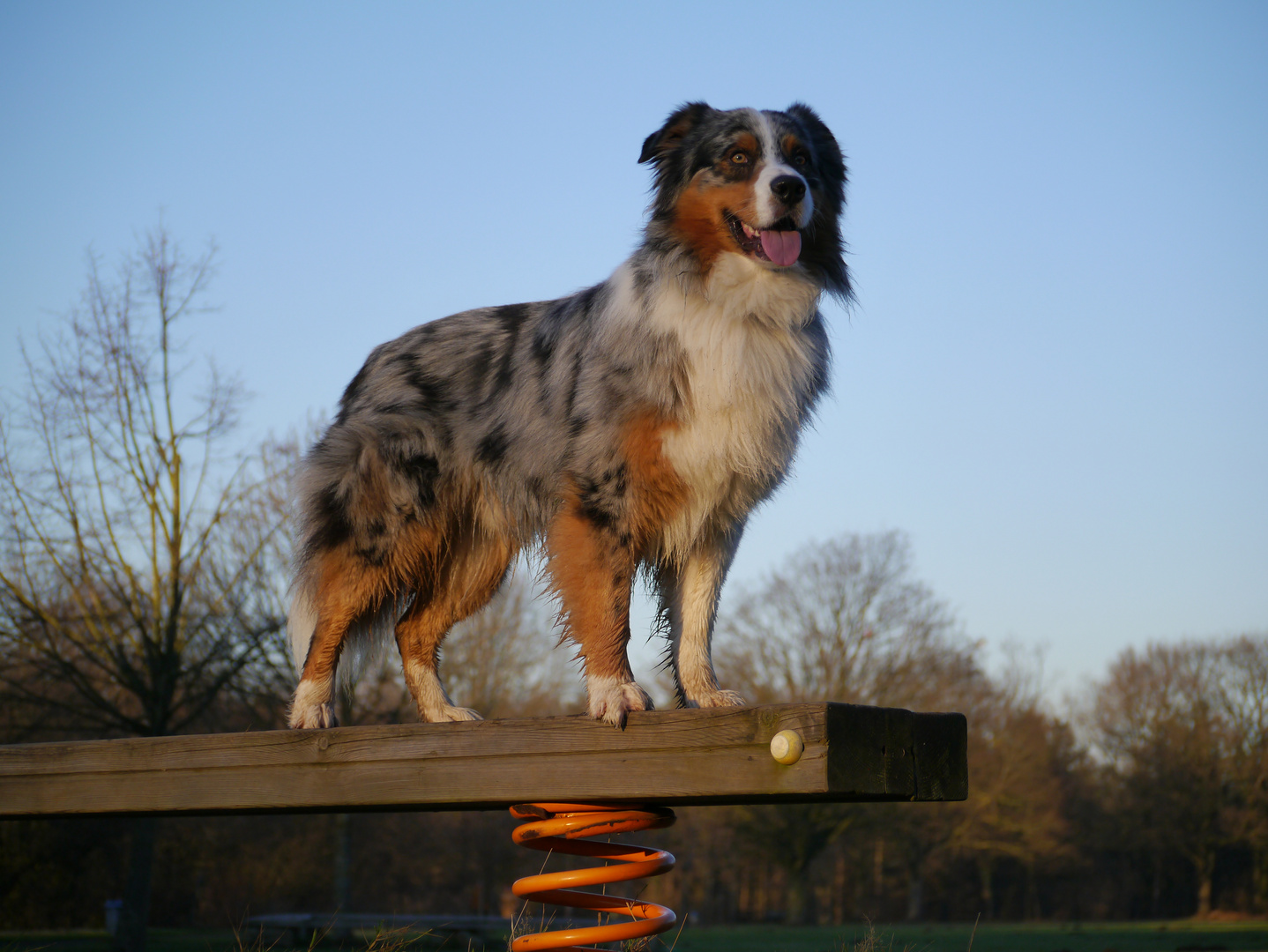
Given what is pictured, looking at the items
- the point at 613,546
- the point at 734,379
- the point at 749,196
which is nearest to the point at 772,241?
the point at 749,196

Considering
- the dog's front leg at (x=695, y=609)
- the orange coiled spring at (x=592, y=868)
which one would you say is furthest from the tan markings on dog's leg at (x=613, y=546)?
the orange coiled spring at (x=592, y=868)

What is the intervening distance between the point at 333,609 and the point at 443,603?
0.62 m

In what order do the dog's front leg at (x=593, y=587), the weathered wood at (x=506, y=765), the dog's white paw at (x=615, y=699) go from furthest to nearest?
the dog's front leg at (x=593, y=587) < the dog's white paw at (x=615, y=699) < the weathered wood at (x=506, y=765)

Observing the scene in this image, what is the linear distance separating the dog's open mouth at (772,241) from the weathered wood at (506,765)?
6.61ft

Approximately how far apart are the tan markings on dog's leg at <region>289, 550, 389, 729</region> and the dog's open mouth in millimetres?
2095

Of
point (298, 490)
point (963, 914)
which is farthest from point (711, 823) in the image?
point (298, 490)

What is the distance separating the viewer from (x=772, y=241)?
4109mm

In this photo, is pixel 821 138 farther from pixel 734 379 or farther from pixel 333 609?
pixel 333 609

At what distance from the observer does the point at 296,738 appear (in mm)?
3121

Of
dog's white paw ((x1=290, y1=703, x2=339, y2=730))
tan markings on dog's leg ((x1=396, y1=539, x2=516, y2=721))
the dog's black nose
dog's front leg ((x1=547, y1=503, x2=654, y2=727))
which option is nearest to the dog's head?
the dog's black nose

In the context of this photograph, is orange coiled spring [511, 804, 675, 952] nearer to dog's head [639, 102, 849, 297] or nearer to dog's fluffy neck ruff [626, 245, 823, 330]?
dog's fluffy neck ruff [626, 245, 823, 330]

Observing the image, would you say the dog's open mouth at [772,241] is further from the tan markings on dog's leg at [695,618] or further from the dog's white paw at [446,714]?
the dog's white paw at [446,714]

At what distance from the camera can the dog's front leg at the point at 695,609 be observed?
421cm

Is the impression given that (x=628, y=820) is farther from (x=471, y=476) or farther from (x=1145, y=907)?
(x=1145, y=907)
